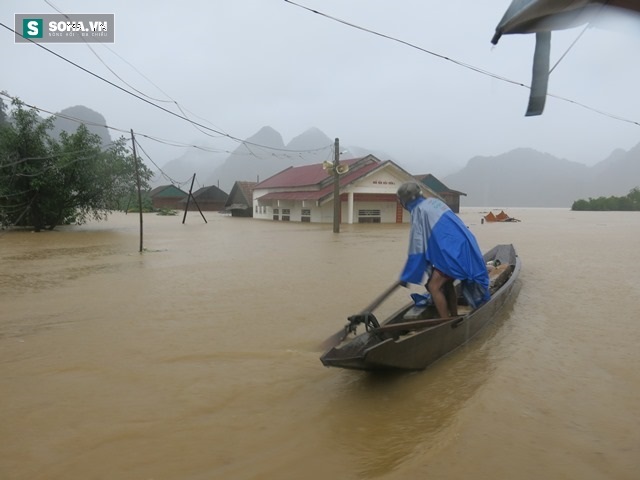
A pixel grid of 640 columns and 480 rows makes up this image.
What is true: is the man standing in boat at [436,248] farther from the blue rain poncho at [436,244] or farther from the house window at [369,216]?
the house window at [369,216]

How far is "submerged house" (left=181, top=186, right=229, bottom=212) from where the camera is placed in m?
56.0

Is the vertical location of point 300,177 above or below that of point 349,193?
above

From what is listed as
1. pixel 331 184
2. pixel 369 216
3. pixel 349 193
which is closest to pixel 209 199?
pixel 331 184

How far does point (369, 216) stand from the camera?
29328 millimetres

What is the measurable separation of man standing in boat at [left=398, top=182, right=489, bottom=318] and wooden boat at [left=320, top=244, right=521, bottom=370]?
12.9 inches

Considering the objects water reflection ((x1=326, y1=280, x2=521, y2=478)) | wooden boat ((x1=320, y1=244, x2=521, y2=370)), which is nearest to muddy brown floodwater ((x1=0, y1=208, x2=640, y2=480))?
water reflection ((x1=326, y1=280, x2=521, y2=478))

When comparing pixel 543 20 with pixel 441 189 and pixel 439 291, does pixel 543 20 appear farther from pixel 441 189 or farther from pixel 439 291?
pixel 441 189

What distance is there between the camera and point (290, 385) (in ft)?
13.1

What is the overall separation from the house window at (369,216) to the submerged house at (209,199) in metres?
31.4

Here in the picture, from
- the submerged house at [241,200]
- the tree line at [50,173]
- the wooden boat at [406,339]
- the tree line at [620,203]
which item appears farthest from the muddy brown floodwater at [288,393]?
the tree line at [620,203]

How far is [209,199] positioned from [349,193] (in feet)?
112

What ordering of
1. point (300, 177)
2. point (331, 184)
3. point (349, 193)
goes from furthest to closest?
point (300, 177)
point (331, 184)
point (349, 193)

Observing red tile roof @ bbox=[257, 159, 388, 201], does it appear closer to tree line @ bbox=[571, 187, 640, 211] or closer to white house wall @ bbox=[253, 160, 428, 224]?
white house wall @ bbox=[253, 160, 428, 224]

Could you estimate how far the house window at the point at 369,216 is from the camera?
2909cm
